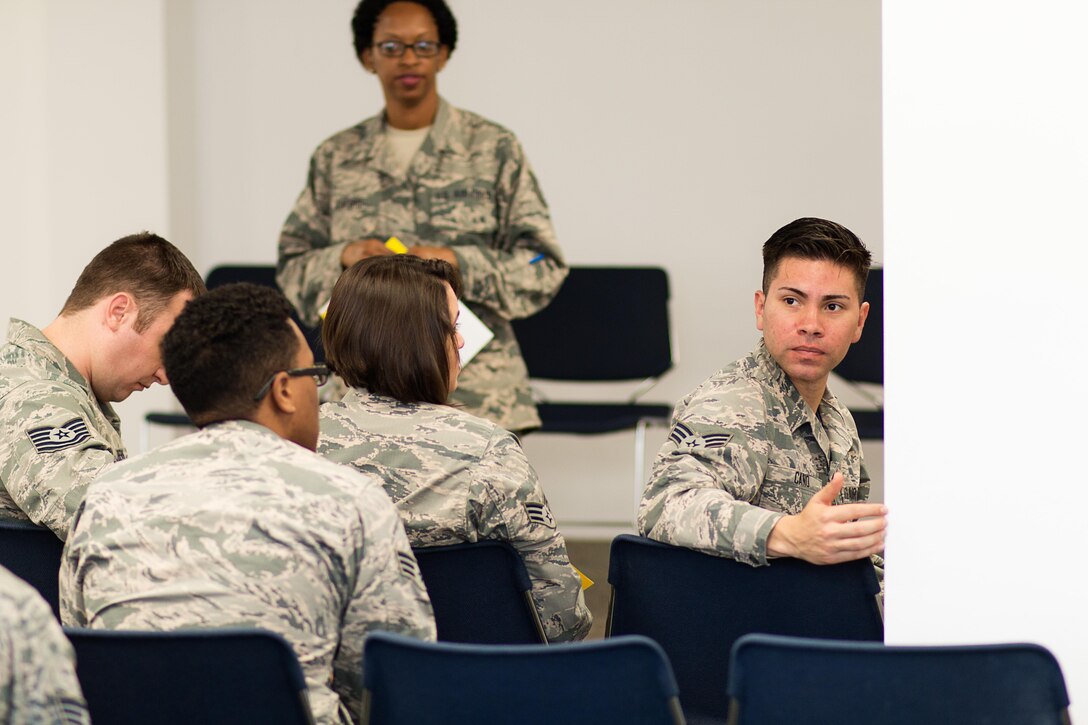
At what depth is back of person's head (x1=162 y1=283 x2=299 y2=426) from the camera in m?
1.72

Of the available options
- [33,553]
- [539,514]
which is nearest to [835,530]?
[539,514]

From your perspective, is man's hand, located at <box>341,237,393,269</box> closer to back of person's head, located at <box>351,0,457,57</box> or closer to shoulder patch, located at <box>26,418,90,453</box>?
back of person's head, located at <box>351,0,457,57</box>

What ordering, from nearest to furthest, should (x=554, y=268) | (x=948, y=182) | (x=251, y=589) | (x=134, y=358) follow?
1. (x=251, y=589)
2. (x=948, y=182)
3. (x=134, y=358)
4. (x=554, y=268)

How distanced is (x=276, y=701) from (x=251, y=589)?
140mm

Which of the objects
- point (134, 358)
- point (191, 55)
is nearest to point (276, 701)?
point (134, 358)

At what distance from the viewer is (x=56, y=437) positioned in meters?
2.11

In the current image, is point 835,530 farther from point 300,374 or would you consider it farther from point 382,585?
point 300,374

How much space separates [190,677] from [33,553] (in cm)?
60

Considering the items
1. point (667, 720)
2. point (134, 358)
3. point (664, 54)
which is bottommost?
point (667, 720)

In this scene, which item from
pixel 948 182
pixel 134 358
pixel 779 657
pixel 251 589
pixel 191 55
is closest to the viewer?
pixel 779 657

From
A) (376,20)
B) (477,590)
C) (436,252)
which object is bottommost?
(477,590)

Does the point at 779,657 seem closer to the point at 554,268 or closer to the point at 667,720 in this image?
the point at 667,720

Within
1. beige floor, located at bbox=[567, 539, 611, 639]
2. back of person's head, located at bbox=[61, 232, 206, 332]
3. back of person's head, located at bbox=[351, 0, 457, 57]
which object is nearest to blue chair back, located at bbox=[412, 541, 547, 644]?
back of person's head, located at bbox=[61, 232, 206, 332]

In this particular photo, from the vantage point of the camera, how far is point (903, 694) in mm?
1494
